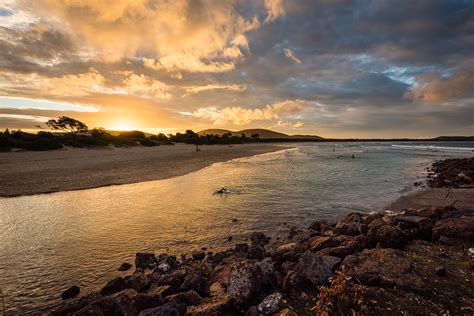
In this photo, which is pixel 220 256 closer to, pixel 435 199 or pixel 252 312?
pixel 252 312

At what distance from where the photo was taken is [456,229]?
5754 mm

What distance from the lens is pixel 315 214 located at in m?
11.0

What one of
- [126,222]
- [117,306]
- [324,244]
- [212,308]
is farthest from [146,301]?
[126,222]

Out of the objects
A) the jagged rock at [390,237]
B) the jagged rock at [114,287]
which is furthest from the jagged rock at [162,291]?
the jagged rock at [390,237]

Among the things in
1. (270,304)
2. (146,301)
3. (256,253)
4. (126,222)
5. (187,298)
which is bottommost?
(126,222)

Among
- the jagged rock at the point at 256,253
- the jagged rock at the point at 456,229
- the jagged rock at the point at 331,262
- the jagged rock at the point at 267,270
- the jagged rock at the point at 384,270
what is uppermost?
the jagged rock at the point at 456,229

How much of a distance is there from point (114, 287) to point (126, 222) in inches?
186

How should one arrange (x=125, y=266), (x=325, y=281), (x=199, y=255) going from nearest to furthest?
(x=325, y=281) → (x=125, y=266) → (x=199, y=255)

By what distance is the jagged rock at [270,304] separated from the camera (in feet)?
12.5

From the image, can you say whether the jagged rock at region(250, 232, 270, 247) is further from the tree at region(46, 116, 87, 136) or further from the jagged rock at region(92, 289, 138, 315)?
the tree at region(46, 116, 87, 136)

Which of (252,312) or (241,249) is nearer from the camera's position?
(252,312)

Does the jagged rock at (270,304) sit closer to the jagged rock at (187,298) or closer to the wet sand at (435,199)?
the jagged rock at (187,298)

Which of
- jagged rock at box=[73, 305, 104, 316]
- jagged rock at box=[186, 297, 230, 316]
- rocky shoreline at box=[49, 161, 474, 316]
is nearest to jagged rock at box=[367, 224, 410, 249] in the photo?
rocky shoreline at box=[49, 161, 474, 316]

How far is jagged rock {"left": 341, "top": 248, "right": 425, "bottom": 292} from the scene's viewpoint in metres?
3.96
